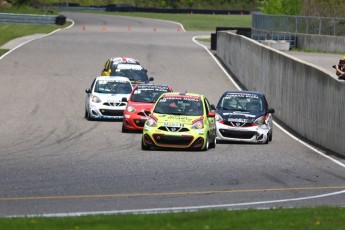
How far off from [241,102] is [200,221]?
16142 millimetres

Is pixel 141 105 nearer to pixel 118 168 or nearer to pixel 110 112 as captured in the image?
pixel 110 112

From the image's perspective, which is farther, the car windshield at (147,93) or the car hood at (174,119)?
the car windshield at (147,93)

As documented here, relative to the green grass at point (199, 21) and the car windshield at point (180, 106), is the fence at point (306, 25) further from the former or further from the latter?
the car windshield at point (180, 106)

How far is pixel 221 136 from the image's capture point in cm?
2705

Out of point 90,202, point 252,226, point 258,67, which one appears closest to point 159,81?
point 258,67

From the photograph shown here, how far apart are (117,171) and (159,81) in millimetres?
25693

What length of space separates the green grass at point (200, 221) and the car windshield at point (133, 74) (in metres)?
24.5

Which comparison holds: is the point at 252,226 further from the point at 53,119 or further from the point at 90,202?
the point at 53,119

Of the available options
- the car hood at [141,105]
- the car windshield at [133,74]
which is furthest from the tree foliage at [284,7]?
the car hood at [141,105]

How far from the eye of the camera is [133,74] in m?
38.4

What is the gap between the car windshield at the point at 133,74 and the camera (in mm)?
38188

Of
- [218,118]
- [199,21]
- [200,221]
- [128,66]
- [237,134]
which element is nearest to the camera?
[200,221]

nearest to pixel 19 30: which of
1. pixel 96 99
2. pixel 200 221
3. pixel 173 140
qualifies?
pixel 96 99

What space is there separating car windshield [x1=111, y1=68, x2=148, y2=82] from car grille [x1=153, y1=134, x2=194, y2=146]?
1394 cm
